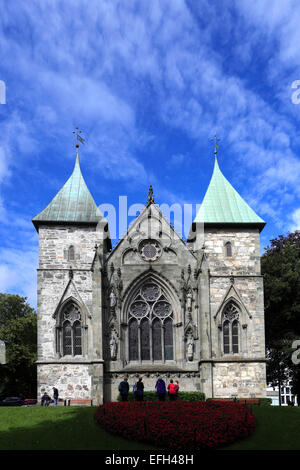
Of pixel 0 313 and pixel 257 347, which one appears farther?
pixel 0 313

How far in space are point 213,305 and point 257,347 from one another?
3454mm

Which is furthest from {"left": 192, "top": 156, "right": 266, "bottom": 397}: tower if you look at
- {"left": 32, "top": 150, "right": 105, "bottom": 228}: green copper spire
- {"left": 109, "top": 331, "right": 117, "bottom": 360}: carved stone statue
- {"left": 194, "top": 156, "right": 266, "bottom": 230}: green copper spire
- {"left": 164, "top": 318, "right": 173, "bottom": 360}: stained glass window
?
{"left": 32, "top": 150, "right": 105, "bottom": 228}: green copper spire

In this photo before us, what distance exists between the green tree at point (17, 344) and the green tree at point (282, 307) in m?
23.9

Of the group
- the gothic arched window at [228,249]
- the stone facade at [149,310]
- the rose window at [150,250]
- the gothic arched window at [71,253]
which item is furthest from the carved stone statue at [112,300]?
the gothic arched window at [228,249]

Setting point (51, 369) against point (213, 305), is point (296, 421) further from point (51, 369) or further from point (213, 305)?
point (51, 369)

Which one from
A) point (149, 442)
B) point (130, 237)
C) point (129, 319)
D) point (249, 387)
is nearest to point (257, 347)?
point (249, 387)

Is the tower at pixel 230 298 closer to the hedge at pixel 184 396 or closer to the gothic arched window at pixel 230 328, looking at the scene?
the gothic arched window at pixel 230 328

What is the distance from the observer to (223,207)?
35.1 metres

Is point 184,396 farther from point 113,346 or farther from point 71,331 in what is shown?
point 71,331

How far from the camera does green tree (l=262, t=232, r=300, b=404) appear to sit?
37625 mm

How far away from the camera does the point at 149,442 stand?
58.8 feet

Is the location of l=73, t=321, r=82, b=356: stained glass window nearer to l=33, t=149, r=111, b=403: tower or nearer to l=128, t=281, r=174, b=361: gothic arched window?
l=33, t=149, r=111, b=403: tower

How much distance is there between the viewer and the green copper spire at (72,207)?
3425cm
